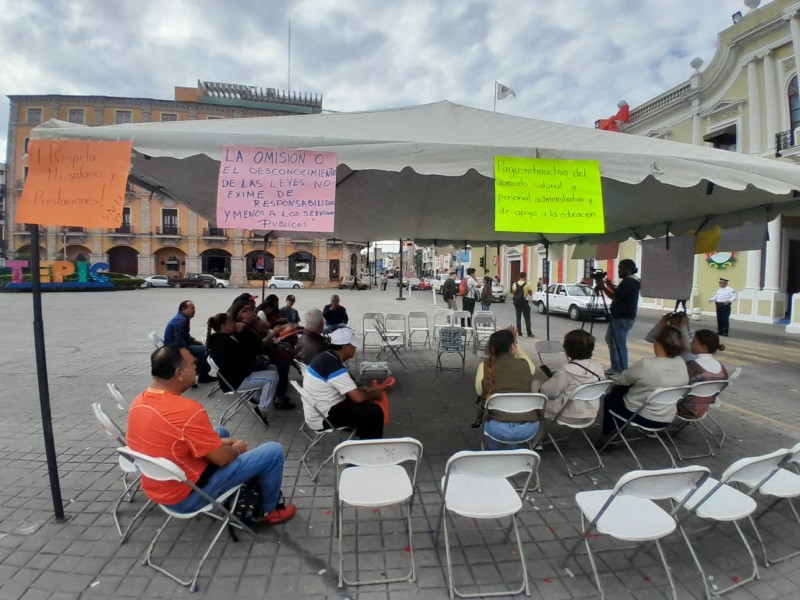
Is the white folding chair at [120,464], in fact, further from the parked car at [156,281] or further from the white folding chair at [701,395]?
the parked car at [156,281]

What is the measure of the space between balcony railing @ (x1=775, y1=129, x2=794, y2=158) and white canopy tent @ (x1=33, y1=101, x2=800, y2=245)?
1420 centimetres

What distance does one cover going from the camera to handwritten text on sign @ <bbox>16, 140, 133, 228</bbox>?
251 cm

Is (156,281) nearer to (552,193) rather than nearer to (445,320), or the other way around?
(445,320)

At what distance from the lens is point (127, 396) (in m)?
5.68

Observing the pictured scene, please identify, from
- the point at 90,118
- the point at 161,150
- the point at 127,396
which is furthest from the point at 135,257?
the point at 161,150

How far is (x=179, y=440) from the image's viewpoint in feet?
7.50

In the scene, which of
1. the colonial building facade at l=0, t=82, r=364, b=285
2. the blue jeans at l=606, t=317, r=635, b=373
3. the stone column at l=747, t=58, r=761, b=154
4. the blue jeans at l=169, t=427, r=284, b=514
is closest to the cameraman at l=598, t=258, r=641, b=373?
the blue jeans at l=606, t=317, r=635, b=373

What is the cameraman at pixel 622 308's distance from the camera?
19.7ft

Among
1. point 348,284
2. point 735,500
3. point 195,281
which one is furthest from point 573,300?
point 195,281

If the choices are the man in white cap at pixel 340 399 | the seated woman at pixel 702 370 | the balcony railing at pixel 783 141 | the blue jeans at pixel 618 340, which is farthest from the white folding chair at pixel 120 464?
the balcony railing at pixel 783 141

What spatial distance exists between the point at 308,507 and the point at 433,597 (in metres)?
1.16

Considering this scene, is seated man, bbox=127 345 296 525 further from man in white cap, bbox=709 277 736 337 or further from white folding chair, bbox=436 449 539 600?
man in white cap, bbox=709 277 736 337

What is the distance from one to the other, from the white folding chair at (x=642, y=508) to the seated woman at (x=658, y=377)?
1499 mm

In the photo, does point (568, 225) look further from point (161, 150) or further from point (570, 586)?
point (161, 150)
